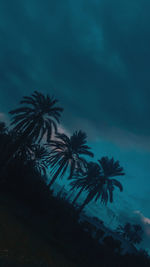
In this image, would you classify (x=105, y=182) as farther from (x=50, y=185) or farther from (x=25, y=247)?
(x=25, y=247)

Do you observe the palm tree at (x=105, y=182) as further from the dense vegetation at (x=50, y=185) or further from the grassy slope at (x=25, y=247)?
the grassy slope at (x=25, y=247)

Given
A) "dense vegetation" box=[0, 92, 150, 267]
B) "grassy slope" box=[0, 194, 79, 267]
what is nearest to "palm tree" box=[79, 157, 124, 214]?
"dense vegetation" box=[0, 92, 150, 267]

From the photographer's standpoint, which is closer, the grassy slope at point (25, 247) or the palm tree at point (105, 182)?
the grassy slope at point (25, 247)

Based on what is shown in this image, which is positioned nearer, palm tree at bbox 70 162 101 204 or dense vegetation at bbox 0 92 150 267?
dense vegetation at bbox 0 92 150 267

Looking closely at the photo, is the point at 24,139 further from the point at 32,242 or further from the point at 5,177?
the point at 32,242

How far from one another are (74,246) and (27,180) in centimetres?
751

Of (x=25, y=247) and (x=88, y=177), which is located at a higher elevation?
(x=88, y=177)

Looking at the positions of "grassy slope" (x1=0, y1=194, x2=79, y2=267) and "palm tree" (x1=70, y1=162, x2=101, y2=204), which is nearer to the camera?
"grassy slope" (x1=0, y1=194, x2=79, y2=267)

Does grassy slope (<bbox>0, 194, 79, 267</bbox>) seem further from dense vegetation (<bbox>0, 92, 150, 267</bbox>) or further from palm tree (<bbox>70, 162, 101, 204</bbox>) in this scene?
palm tree (<bbox>70, 162, 101, 204</bbox>)

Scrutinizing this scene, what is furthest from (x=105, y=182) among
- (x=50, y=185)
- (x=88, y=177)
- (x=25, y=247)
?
(x=25, y=247)

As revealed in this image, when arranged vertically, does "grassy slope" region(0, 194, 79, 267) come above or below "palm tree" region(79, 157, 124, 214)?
below

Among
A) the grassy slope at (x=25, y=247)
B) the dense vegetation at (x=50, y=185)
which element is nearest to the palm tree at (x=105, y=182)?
the dense vegetation at (x=50, y=185)

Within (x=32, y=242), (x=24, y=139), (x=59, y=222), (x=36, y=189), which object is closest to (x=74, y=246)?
(x=59, y=222)

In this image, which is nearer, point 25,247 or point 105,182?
point 25,247
